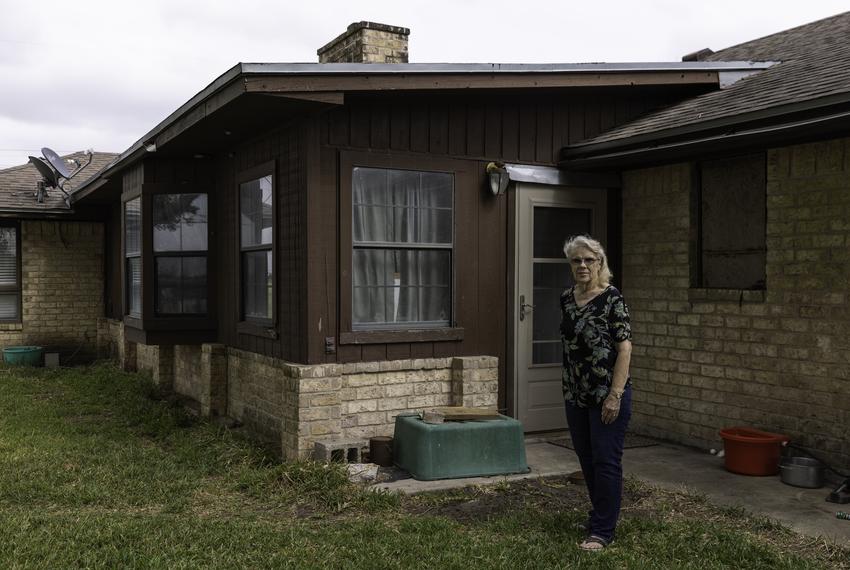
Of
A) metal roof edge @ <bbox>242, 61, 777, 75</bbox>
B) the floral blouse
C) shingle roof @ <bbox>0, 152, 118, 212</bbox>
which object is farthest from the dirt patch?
shingle roof @ <bbox>0, 152, 118, 212</bbox>

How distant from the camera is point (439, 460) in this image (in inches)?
247

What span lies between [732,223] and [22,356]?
1164cm

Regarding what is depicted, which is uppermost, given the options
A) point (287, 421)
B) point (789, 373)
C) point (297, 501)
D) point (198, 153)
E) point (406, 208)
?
point (198, 153)

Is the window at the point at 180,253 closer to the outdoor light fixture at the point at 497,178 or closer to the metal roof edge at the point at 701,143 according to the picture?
the outdoor light fixture at the point at 497,178

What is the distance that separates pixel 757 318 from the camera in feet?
22.5

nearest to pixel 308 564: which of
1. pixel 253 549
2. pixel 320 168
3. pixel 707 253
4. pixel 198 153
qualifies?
pixel 253 549

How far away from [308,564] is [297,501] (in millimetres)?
1419

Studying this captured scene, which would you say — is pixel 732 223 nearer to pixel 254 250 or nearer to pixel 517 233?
pixel 517 233

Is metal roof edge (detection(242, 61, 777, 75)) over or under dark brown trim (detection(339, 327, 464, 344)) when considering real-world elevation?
over

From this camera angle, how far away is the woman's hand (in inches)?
182

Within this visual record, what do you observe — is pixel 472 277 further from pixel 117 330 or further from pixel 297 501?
pixel 117 330

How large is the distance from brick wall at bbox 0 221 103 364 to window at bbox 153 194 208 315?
20.9 ft

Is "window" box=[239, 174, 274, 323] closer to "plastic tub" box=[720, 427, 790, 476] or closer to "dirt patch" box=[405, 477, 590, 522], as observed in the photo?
"dirt patch" box=[405, 477, 590, 522]

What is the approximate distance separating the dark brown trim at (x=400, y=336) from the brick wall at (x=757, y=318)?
205 cm
